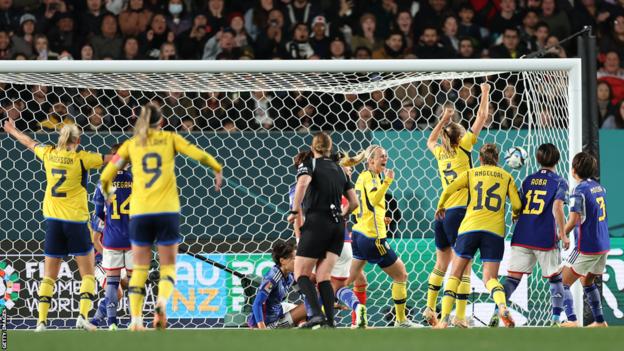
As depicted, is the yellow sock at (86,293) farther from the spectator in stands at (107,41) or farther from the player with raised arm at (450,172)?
the spectator in stands at (107,41)

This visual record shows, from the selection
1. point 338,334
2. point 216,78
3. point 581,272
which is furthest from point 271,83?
point 338,334

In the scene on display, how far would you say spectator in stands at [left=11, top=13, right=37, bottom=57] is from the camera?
1529 centimetres

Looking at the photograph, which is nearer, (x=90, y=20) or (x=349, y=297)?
(x=349, y=297)

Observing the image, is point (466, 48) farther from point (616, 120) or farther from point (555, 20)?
point (616, 120)

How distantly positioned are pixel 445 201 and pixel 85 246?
121 inches

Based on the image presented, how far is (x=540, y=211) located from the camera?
10.4 m

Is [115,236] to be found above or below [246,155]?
below

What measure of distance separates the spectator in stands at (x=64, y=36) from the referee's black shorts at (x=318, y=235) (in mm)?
6733

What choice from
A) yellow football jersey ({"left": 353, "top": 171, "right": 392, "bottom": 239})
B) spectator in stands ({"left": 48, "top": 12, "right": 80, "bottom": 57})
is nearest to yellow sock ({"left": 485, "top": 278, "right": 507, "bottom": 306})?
yellow football jersey ({"left": 353, "top": 171, "right": 392, "bottom": 239})

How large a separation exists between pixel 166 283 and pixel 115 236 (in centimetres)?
288

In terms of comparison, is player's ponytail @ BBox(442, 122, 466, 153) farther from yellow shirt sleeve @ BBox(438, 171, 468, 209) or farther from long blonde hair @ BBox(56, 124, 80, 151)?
long blonde hair @ BBox(56, 124, 80, 151)

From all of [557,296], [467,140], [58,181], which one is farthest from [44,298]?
[557,296]

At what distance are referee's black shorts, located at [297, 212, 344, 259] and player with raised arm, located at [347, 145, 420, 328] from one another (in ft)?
5.76

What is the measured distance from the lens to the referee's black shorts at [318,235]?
9648 millimetres
